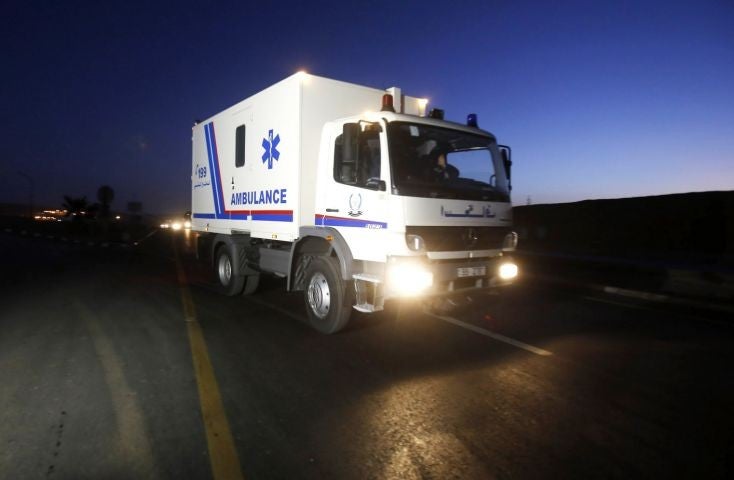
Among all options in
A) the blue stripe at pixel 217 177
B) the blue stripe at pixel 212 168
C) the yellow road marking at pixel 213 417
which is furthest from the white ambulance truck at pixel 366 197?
the yellow road marking at pixel 213 417

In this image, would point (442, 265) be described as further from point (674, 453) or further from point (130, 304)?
point (130, 304)

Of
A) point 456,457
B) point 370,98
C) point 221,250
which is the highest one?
point 370,98

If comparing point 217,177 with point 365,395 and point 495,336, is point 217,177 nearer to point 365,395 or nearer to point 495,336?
point 495,336

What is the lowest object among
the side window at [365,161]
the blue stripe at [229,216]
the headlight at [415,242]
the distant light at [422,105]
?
the headlight at [415,242]

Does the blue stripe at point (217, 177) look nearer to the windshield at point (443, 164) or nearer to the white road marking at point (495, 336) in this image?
the white road marking at point (495, 336)

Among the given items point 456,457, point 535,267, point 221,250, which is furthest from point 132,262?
point 456,457

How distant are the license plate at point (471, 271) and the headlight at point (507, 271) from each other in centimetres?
32

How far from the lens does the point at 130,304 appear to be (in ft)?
24.8

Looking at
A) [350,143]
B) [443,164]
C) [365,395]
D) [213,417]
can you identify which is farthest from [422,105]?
[213,417]

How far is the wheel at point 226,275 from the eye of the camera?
827cm

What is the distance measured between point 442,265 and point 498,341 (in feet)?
4.23

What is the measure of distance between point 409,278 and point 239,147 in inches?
180

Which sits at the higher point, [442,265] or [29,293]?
[442,265]

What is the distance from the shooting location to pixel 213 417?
136 inches
